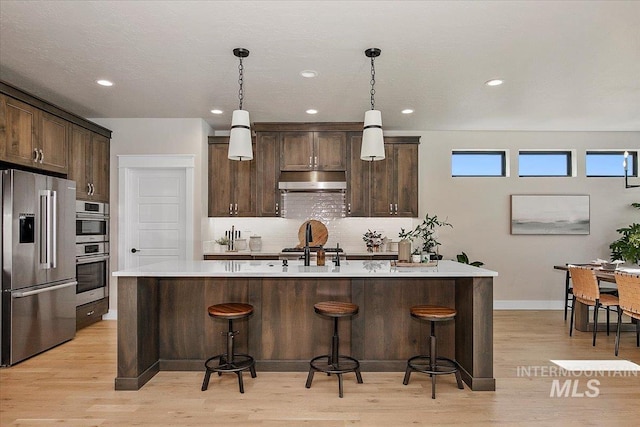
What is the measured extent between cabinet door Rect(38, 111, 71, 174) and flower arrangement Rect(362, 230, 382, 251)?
12.9ft

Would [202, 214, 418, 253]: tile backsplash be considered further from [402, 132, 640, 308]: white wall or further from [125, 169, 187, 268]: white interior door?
[125, 169, 187, 268]: white interior door

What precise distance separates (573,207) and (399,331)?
433cm

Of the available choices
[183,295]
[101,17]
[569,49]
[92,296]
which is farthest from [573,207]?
[92,296]

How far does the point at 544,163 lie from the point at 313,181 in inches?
145

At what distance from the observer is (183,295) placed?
3.61m

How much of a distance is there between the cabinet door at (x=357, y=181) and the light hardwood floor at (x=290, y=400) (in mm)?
2687

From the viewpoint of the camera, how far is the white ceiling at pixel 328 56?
2.80 m

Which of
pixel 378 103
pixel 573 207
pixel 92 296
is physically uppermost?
pixel 378 103

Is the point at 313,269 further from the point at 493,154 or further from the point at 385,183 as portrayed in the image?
the point at 493,154

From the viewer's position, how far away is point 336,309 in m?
3.13

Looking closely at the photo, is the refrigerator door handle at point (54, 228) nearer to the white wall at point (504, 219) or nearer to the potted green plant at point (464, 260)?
the white wall at point (504, 219)

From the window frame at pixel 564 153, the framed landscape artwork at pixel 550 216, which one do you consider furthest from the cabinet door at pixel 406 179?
the window frame at pixel 564 153

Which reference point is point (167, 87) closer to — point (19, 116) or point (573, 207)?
point (19, 116)

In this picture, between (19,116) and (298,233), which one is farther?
(298,233)
